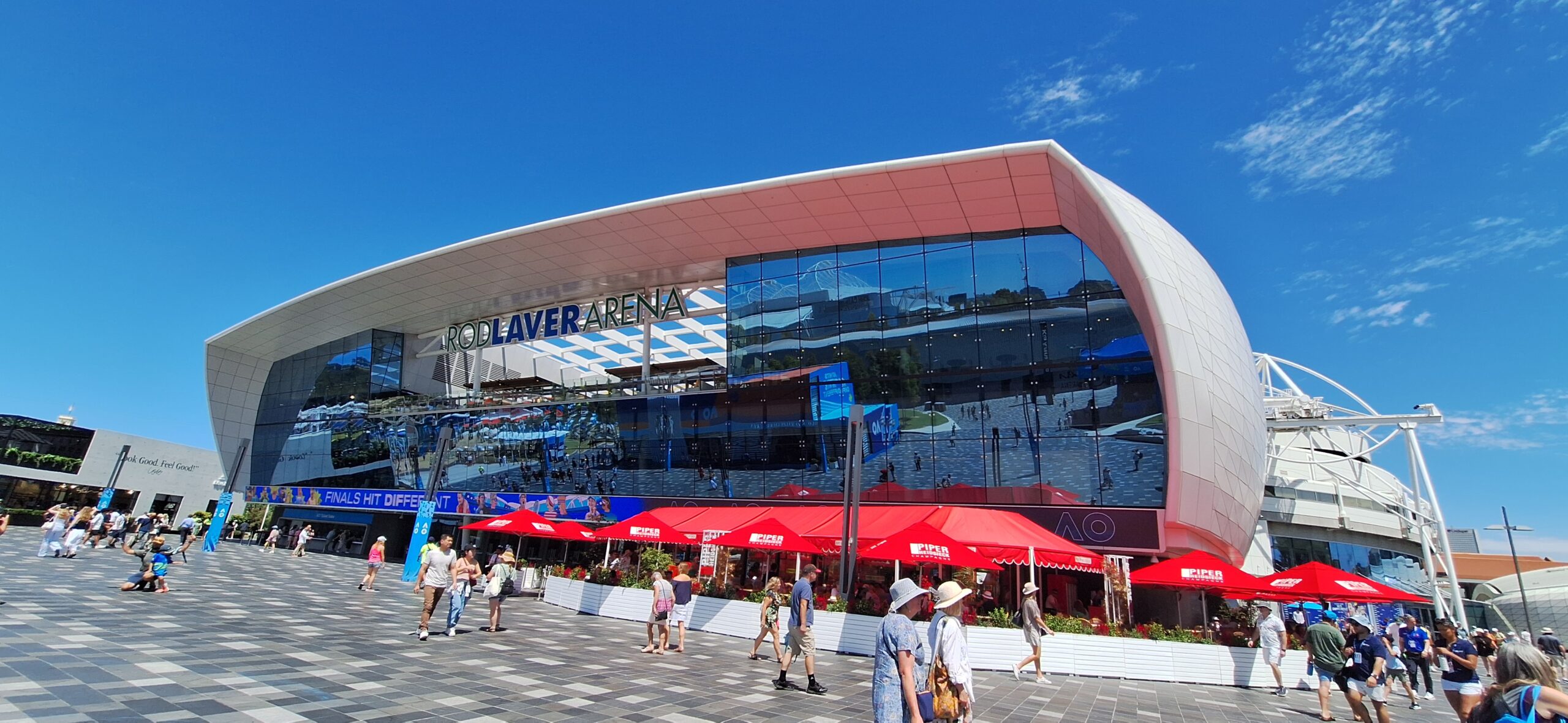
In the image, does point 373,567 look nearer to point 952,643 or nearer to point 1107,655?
point 1107,655

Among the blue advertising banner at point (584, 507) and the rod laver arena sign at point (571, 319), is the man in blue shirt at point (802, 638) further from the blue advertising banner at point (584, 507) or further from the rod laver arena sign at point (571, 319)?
the rod laver arena sign at point (571, 319)

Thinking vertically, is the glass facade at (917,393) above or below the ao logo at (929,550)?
above

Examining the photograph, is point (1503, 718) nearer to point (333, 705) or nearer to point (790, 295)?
point (333, 705)

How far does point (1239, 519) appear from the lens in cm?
Result: 1958

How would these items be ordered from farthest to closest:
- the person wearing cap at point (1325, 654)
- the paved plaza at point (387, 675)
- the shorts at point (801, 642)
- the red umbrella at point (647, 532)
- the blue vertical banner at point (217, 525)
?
1. the blue vertical banner at point (217, 525)
2. the red umbrella at point (647, 532)
3. the person wearing cap at point (1325, 654)
4. the shorts at point (801, 642)
5. the paved plaza at point (387, 675)

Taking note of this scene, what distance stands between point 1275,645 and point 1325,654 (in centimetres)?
343

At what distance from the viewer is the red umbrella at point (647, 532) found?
1642 centimetres

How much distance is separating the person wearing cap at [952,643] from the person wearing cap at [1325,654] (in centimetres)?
781

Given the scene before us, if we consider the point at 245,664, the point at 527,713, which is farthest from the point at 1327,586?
the point at 245,664

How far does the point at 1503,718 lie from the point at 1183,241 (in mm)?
19909

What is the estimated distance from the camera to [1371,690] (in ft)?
28.7

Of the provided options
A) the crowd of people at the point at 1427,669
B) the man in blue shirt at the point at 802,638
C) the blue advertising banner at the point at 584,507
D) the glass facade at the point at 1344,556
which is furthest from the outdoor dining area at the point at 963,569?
the glass facade at the point at 1344,556

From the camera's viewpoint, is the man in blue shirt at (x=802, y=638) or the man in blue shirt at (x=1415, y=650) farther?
the man in blue shirt at (x=1415, y=650)

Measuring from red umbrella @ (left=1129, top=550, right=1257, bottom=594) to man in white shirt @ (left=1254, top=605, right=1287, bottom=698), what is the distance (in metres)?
0.83
